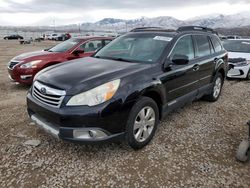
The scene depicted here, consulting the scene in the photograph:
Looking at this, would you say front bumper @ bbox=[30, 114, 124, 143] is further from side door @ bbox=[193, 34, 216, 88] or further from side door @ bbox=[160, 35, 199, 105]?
side door @ bbox=[193, 34, 216, 88]

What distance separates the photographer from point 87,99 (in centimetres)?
276

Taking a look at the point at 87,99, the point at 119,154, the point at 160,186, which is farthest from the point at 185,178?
the point at 87,99

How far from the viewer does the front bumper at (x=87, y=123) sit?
2.73 metres

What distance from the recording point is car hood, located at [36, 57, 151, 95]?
2867mm

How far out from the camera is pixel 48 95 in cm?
298

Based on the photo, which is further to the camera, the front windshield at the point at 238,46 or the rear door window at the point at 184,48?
the front windshield at the point at 238,46

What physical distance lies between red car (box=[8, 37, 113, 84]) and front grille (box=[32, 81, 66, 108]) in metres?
3.29

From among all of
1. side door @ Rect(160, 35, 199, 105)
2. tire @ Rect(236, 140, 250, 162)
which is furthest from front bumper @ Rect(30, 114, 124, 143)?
tire @ Rect(236, 140, 250, 162)

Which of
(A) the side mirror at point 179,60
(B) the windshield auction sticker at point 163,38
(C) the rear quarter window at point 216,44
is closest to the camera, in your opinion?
(A) the side mirror at point 179,60

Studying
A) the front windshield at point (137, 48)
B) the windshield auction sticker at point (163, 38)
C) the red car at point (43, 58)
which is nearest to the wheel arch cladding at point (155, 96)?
the front windshield at point (137, 48)

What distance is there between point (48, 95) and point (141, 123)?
1.34m

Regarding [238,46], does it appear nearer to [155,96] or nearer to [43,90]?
[155,96]

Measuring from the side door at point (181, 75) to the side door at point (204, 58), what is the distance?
0.63 feet

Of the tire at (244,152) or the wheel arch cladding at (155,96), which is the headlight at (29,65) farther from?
the tire at (244,152)
